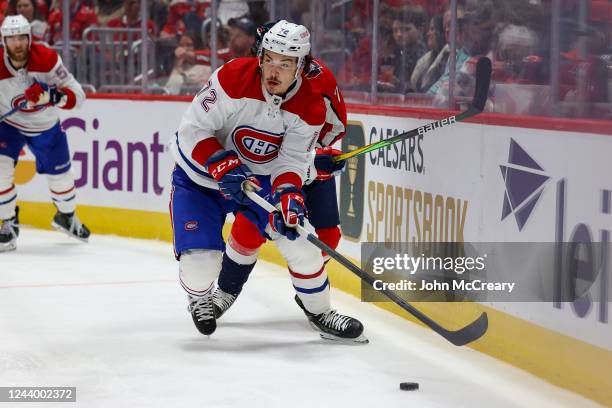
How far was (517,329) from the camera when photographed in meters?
3.37

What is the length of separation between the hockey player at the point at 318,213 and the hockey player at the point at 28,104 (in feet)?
6.98

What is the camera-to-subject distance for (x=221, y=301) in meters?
4.01

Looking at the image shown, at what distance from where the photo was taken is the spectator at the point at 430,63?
4.22 metres

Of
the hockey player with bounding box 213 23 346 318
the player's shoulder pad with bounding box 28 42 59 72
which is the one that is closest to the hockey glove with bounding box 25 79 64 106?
the player's shoulder pad with bounding box 28 42 59 72

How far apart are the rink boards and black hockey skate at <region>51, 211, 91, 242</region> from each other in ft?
3.96

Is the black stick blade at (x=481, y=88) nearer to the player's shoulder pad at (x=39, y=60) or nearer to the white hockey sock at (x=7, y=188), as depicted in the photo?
the player's shoulder pad at (x=39, y=60)

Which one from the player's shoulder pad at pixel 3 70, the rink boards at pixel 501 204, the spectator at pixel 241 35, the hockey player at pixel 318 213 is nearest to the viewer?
the rink boards at pixel 501 204

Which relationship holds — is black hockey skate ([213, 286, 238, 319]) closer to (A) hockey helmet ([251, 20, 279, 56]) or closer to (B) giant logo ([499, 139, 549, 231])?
(A) hockey helmet ([251, 20, 279, 56])

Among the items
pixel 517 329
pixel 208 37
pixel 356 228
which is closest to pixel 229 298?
pixel 356 228

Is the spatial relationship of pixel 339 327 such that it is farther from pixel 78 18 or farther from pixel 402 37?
pixel 78 18

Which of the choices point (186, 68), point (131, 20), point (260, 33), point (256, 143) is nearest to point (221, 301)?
point (256, 143)

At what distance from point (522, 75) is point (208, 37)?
10.1ft

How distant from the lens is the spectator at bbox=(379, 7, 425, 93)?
441cm

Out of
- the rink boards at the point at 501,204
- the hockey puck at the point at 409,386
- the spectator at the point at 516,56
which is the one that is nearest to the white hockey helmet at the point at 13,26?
the rink boards at the point at 501,204
